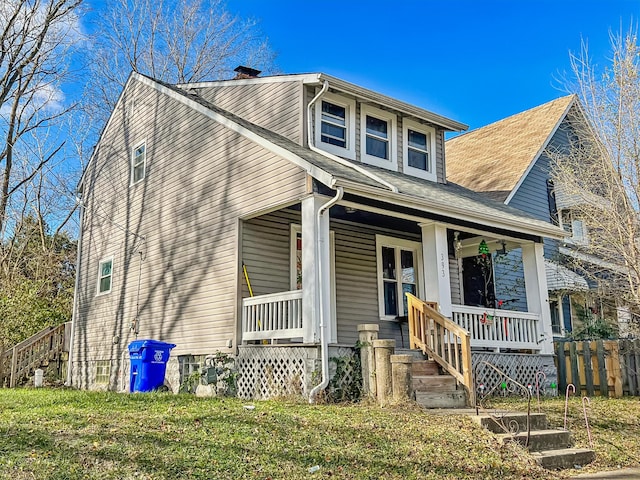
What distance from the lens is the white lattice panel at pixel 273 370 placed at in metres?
8.75

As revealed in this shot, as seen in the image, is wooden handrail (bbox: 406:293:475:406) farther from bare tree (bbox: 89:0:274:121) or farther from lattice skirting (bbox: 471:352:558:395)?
bare tree (bbox: 89:0:274:121)

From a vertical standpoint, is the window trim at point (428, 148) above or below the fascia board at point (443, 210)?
above

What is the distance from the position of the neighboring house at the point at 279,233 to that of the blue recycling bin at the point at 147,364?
555 millimetres

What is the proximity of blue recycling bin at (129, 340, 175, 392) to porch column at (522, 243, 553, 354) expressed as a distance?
7279 mm

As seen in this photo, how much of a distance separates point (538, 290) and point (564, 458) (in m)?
6.23

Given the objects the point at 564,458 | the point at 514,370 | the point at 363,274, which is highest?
the point at 363,274

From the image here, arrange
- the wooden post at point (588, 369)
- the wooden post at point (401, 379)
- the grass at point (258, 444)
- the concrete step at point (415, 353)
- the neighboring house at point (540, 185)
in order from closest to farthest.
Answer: the grass at point (258, 444) < the wooden post at point (401, 379) < the concrete step at point (415, 353) < the wooden post at point (588, 369) < the neighboring house at point (540, 185)

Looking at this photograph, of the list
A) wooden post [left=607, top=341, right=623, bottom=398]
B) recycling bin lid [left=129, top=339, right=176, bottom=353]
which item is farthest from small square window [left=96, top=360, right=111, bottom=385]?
wooden post [left=607, top=341, right=623, bottom=398]

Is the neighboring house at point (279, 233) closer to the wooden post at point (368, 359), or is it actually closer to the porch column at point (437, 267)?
the porch column at point (437, 267)

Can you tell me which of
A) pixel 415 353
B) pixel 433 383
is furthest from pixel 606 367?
pixel 433 383

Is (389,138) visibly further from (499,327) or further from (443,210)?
(499,327)

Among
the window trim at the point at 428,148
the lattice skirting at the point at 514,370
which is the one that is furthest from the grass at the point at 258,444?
the window trim at the point at 428,148

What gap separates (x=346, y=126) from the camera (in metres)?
12.3

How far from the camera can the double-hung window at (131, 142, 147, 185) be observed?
14445 mm
